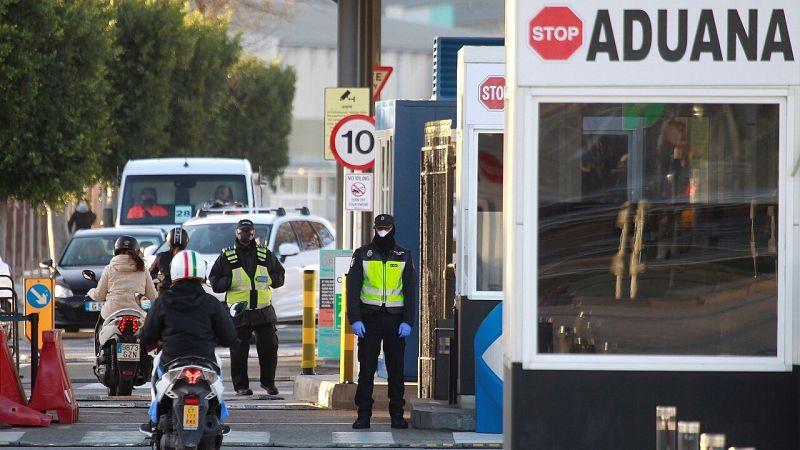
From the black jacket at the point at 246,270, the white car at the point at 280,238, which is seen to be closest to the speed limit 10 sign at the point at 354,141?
the black jacket at the point at 246,270

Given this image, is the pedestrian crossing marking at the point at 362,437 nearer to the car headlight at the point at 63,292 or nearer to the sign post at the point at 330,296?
the sign post at the point at 330,296

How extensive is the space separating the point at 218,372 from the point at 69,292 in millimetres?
14698

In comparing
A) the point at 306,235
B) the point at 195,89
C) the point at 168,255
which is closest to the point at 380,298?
the point at 168,255

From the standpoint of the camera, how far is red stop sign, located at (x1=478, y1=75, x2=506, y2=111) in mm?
13203

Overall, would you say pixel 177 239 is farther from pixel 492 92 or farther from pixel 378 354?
pixel 492 92

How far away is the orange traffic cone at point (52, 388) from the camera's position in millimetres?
13688

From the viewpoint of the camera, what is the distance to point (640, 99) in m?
8.72

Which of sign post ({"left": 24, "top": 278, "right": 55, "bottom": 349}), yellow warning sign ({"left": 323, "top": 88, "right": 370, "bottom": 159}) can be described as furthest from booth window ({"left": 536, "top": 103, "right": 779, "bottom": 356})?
yellow warning sign ({"left": 323, "top": 88, "right": 370, "bottom": 159})

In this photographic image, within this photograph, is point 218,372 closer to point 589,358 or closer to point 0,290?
point 589,358

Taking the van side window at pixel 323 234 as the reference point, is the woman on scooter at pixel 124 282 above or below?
below

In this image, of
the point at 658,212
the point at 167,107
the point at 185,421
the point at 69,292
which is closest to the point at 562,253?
the point at 658,212

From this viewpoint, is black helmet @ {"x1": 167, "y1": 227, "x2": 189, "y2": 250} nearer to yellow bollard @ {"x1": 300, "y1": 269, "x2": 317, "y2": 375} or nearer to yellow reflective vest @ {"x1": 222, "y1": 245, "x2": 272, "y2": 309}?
yellow reflective vest @ {"x1": 222, "y1": 245, "x2": 272, "y2": 309}

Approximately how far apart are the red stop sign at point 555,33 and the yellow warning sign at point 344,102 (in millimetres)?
12048

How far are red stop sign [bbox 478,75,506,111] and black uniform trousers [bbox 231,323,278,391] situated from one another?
4.54 meters
